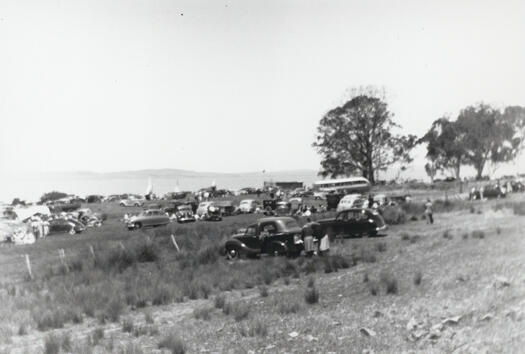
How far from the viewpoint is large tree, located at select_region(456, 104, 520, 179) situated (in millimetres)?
53656

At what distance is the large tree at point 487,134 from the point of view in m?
53.7

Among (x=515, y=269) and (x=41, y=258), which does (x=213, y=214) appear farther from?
(x=515, y=269)

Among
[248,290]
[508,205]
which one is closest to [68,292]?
[248,290]

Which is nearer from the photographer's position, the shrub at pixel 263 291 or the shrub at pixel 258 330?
the shrub at pixel 258 330

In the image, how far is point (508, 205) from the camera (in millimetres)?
26484

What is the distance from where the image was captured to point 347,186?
2334 inches

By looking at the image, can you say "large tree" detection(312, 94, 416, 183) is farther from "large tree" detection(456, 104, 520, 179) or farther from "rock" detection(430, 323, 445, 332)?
"rock" detection(430, 323, 445, 332)

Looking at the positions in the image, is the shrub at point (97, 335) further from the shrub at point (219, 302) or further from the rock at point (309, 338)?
the rock at point (309, 338)

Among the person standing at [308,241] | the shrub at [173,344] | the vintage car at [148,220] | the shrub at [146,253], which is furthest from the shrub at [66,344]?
the vintage car at [148,220]

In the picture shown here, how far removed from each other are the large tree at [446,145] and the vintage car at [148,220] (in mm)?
41891

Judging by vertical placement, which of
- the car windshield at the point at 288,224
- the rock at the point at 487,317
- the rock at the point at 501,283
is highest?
the car windshield at the point at 288,224

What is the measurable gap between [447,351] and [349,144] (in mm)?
55040

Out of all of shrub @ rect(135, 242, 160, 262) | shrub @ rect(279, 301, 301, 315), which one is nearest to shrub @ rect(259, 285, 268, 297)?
shrub @ rect(279, 301, 301, 315)

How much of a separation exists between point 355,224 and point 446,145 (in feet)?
159
